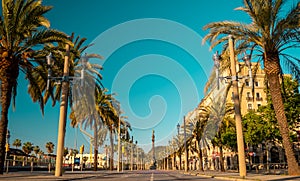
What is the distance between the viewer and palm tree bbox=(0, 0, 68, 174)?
1789 centimetres

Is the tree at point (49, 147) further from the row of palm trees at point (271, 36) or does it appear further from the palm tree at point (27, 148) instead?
the row of palm trees at point (271, 36)

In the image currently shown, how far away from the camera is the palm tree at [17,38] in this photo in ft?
58.7

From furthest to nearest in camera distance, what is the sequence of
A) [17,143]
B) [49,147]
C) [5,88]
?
[49,147] < [17,143] < [5,88]

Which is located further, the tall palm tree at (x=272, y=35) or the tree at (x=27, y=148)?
the tree at (x=27, y=148)

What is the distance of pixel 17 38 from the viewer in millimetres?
18891

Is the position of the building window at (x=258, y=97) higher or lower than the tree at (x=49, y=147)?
higher

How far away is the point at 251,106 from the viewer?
7325 cm

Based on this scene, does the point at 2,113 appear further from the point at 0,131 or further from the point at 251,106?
the point at 251,106

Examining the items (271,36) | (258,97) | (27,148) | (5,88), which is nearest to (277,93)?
(271,36)

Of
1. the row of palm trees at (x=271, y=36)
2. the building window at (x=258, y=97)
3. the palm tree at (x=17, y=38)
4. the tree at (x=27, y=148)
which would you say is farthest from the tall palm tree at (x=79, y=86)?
the tree at (x=27, y=148)

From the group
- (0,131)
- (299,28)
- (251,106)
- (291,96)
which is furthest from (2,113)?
(251,106)

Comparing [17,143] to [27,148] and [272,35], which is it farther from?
[272,35]

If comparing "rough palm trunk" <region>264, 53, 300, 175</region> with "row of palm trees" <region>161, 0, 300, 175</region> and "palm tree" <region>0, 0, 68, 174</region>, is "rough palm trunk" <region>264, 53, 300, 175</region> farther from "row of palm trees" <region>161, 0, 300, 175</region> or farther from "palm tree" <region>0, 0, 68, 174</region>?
"palm tree" <region>0, 0, 68, 174</region>

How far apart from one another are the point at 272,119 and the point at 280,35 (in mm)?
23836
